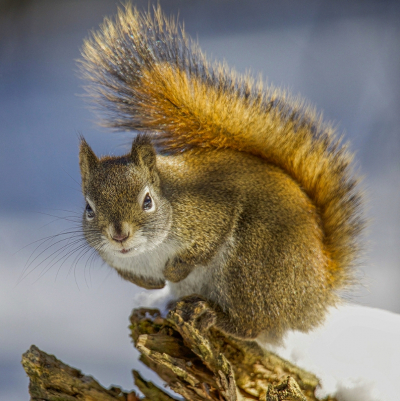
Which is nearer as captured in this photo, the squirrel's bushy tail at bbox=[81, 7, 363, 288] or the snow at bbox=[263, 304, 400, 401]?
the snow at bbox=[263, 304, 400, 401]

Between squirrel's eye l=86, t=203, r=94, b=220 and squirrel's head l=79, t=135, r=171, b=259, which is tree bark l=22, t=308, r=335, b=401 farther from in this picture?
squirrel's eye l=86, t=203, r=94, b=220

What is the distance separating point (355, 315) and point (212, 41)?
5.93ft

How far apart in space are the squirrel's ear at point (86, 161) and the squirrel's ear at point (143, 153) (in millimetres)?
134

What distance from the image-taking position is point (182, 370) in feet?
5.05

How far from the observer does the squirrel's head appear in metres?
1.50

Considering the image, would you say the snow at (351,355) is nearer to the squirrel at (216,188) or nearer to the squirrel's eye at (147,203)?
the squirrel at (216,188)

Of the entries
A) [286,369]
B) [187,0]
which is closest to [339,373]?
[286,369]

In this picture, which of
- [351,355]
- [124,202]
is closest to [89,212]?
[124,202]

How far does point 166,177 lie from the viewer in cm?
176

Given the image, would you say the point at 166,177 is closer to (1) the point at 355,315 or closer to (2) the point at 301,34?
(1) the point at 355,315

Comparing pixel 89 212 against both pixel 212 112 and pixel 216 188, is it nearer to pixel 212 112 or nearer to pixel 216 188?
pixel 216 188

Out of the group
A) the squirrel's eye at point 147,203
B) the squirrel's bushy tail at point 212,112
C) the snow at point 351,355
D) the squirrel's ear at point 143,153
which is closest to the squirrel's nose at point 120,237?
the squirrel's eye at point 147,203

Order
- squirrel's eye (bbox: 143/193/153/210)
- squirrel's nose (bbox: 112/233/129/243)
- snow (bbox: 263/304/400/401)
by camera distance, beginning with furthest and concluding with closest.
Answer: snow (bbox: 263/304/400/401), squirrel's eye (bbox: 143/193/153/210), squirrel's nose (bbox: 112/233/129/243)

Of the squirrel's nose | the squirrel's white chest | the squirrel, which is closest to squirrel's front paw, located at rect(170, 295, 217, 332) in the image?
the squirrel
